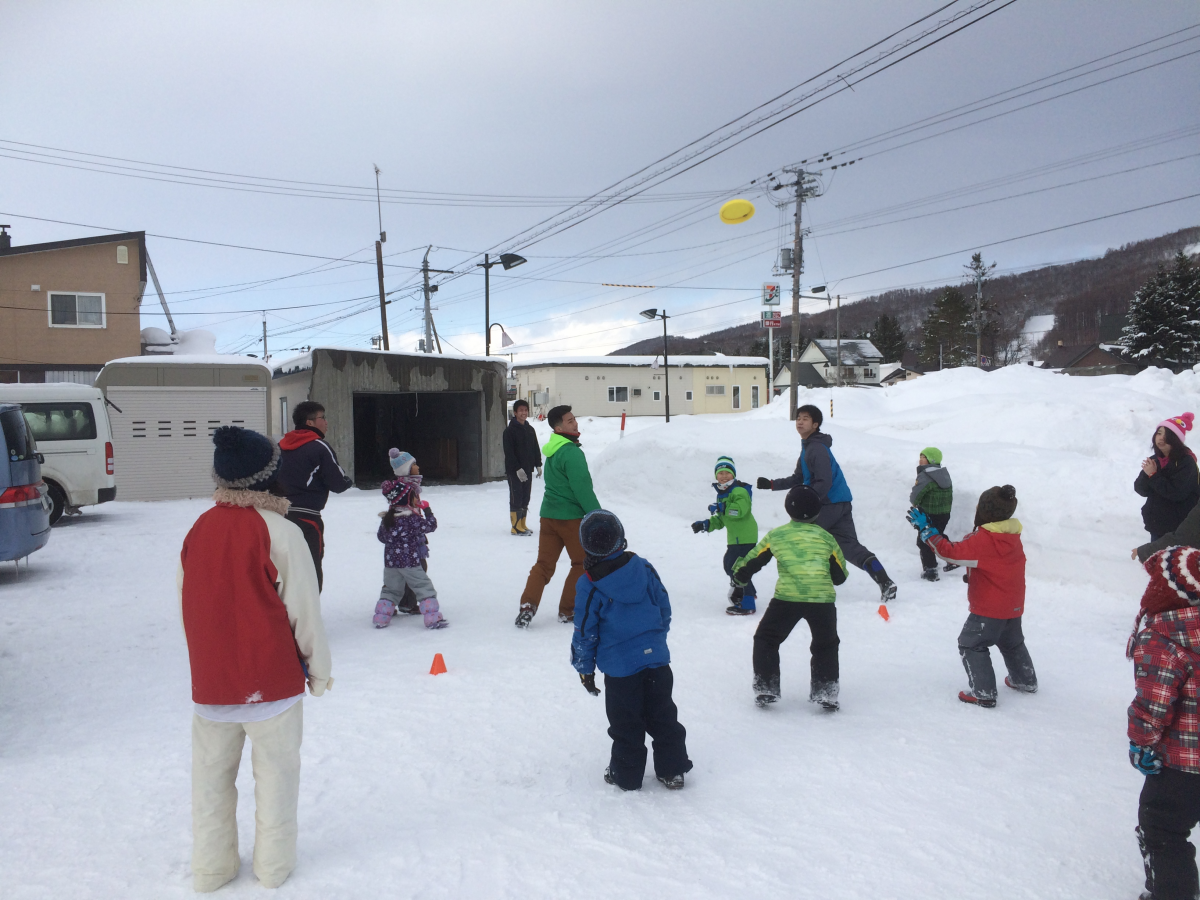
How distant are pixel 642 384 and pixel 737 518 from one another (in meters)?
42.8

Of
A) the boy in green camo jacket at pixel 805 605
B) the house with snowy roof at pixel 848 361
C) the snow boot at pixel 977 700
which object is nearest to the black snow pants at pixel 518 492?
the boy in green camo jacket at pixel 805 605

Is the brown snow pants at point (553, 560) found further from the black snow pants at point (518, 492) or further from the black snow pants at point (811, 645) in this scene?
the black snow pants at point (518, 492)

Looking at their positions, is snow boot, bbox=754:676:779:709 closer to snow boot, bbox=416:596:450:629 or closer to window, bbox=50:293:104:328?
snow boot, bbox=416:596:450:629

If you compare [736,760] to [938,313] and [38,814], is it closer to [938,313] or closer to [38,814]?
[38,814]

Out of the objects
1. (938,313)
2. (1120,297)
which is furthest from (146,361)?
(1120,297)

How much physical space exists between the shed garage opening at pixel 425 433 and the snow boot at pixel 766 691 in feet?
43.1

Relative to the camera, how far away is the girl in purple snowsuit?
6656mm

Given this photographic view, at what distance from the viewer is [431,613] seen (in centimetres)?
669

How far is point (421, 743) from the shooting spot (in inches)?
169

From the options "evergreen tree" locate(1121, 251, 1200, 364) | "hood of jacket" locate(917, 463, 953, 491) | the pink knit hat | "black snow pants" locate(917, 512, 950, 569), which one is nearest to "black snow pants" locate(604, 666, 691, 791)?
the pink knit hat

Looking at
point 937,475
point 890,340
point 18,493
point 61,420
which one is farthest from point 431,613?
point 890,340

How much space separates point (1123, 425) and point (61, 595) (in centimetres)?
1732

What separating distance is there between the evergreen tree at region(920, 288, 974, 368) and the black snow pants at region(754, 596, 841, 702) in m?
84.1

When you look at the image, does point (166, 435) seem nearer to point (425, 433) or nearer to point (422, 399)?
point (425, 433)
